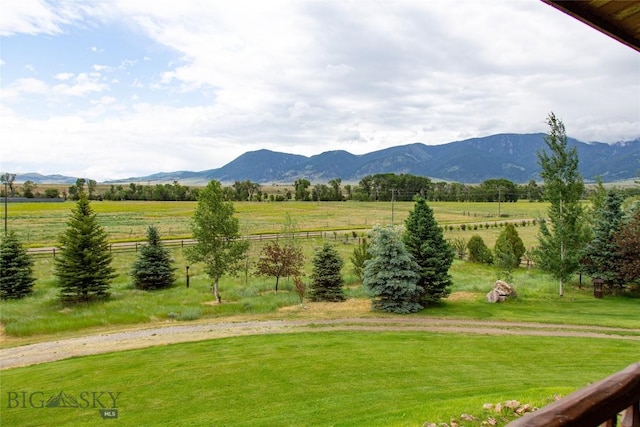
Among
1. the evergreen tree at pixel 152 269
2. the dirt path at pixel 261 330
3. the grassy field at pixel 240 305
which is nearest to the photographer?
the dirt path at pixel 261 330

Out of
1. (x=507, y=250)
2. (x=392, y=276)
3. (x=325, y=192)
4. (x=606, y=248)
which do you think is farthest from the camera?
(x=325, y=192)

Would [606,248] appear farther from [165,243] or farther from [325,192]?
[325,192]

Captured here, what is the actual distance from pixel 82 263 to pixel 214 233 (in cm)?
895

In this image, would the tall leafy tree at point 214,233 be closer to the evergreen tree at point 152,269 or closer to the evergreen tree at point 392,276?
the evergreen tree at point 152,269

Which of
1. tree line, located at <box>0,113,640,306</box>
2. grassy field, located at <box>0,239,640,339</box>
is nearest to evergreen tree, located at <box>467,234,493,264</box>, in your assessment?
grassy field, located at <box>0,239,640,339</box>

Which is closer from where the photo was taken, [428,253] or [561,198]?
[428,253]

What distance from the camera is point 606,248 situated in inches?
997

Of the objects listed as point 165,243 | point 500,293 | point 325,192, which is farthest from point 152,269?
point 325,192

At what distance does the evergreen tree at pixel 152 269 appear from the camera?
28.6m

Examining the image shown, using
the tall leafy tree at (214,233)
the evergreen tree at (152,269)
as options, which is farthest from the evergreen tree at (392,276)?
the evergreen tree at (152,269)

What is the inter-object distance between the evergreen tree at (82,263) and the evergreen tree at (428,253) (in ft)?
63.8

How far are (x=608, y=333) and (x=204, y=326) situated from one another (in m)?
17.7

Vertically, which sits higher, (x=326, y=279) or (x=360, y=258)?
(x=360, y=258)

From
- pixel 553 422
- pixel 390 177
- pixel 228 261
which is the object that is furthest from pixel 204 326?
pixel 390 177
